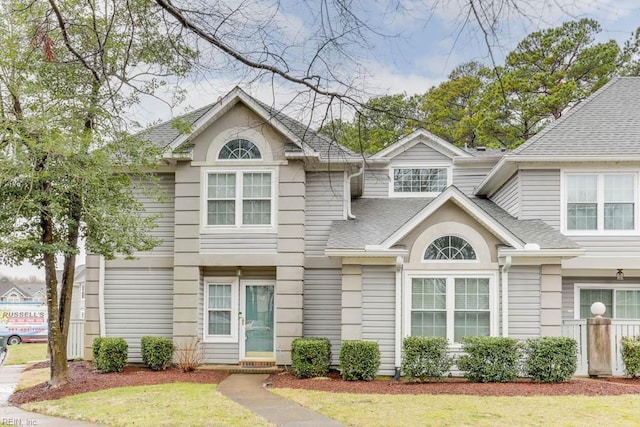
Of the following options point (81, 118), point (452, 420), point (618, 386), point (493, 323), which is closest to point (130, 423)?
point (452, 420)

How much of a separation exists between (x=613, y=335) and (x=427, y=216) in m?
4.89

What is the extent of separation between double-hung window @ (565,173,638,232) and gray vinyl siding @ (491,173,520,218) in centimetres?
117

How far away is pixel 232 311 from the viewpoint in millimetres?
16250

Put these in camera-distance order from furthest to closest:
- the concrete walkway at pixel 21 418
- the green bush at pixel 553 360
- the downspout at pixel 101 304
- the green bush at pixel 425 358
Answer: the downspout at pixel 101 304
the green bush at pixel 425 358
the green bush at pixel 553 360
the concrete walkway at pixel 21 418

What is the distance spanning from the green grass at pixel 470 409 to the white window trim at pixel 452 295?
264 cm

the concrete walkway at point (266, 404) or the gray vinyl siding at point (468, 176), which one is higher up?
the gray vinyl siding at point (468, 176)

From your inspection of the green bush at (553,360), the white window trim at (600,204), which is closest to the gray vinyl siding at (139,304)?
the green bush at (553,360)

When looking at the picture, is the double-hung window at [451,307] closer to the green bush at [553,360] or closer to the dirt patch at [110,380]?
the green bush at [553,360]

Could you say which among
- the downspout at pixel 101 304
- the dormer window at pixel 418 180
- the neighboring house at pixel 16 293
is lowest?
the neighboring house at pixel 16 293

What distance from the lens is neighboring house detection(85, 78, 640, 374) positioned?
14.0 m

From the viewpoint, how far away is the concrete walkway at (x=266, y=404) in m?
9.56

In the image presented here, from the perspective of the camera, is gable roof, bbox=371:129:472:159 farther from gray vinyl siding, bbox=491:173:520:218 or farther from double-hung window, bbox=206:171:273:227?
double-hung window, bbox=206:171:273:227

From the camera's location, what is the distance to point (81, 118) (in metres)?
11.7

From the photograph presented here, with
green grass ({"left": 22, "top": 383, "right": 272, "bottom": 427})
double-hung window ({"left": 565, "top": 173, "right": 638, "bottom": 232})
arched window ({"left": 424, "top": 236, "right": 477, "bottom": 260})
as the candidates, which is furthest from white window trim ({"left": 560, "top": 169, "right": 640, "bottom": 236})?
green grass ({"left": 22, "top": 383, "right": 272, "bottom": 427})
